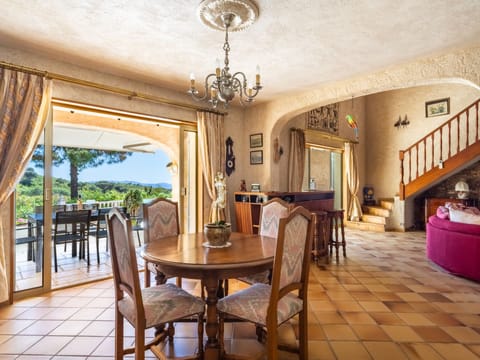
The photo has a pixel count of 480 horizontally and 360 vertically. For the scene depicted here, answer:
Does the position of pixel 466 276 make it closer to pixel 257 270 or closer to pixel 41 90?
pixel 257 270

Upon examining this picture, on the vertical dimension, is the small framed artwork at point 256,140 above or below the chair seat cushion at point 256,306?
above

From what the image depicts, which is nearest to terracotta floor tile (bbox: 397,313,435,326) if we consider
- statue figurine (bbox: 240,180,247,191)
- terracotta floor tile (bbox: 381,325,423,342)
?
terracotta floor tile (bbox: 381,325,423,342)

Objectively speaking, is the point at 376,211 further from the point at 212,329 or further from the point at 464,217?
the point at 212,329

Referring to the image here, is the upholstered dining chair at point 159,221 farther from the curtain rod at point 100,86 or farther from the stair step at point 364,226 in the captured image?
the stair step at point 364,226

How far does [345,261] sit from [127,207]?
403 cm

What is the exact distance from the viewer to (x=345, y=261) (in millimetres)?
4215

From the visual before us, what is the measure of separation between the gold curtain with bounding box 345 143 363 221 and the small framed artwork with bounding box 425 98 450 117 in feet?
6.61

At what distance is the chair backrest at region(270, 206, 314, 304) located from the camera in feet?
5.22

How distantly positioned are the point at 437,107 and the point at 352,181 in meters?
2.74

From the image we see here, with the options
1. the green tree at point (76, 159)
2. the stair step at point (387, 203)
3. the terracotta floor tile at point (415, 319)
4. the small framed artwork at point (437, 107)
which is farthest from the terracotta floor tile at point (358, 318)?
the small framed artwork at point (437, 107)

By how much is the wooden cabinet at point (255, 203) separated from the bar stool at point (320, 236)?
40cm

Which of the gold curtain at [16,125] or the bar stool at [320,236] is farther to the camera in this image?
the bar stool at [320,236]

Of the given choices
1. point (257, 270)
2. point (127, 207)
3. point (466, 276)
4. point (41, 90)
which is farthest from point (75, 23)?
point (466, 276)

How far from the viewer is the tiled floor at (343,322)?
200 centimetres
